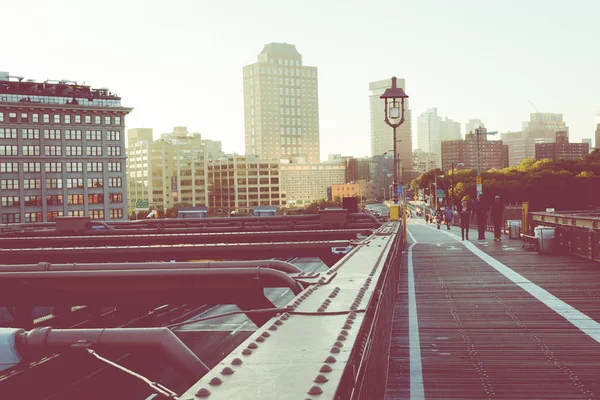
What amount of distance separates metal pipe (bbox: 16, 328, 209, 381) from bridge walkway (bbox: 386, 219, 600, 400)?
4102mm

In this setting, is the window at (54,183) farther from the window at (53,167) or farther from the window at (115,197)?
the window at (115,197)

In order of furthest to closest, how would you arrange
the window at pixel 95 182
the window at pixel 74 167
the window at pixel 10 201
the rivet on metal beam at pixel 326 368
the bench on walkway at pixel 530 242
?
the window at pixel 95 182, the window at pixel 74 167, the window at pixel 10 201, the bench on walkway at pixel 530 242, the rivet on metal beam at pixel 326 368

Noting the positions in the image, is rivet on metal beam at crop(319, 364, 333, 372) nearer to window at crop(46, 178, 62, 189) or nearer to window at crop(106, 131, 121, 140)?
window at crop(46, 178, 62, 189)

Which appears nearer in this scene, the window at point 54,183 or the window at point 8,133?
the window at point 8,133

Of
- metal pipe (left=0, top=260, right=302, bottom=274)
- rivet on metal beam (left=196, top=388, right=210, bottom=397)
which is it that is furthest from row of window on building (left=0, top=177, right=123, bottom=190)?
rivet on metal beam (left=196, top=388, right=210, bottom=397)

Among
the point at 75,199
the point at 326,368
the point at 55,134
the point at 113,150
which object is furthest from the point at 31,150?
the point at 326,368

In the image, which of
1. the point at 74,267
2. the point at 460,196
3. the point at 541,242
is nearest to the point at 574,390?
the point at 74,267

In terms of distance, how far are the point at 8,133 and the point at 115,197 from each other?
86.3ft

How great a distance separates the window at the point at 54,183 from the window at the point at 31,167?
322cm

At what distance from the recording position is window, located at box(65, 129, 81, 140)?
14700 centimetres

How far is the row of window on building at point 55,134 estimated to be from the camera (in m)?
138

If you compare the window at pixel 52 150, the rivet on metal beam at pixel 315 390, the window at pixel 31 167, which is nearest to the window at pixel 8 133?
the window at pixel 31 167

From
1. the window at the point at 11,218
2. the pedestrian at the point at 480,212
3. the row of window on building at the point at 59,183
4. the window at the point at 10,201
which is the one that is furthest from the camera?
the row of window on building at the point at 59,183

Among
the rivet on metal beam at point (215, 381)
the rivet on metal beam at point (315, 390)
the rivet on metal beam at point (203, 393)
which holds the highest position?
the rivet on metal beam at point (215, 381)
